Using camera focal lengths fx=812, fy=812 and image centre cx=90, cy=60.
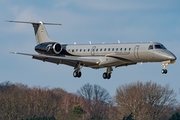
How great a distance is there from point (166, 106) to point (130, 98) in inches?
176

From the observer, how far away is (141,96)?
323 feet

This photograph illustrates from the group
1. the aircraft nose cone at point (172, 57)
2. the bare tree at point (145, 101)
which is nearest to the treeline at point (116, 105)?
the bare tree at point (145, 101)

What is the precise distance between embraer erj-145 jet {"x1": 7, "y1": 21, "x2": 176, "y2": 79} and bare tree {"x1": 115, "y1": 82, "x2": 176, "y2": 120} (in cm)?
2590

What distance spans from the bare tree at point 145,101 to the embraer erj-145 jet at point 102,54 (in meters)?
25.9

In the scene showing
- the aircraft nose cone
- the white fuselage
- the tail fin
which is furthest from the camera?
the tail fin

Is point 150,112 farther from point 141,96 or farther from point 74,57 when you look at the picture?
point 74,57

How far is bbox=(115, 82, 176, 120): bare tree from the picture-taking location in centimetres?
9606

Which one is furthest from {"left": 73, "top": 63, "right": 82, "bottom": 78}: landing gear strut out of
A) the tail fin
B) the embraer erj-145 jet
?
the tail fin

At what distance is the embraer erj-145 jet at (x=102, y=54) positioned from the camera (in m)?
63.8

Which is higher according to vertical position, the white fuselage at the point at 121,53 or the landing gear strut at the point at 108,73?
the white fuselage at the point at 121,53

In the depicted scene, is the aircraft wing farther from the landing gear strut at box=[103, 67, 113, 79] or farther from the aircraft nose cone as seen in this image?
the aircraft nose cone

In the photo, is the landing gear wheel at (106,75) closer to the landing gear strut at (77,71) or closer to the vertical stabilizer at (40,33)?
the landing gear strut at (77,71)

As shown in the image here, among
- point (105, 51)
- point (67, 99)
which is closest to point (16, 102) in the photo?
point (67, 99)

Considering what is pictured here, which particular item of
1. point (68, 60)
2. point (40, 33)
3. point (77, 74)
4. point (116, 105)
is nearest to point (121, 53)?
point (77, 74)
